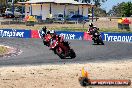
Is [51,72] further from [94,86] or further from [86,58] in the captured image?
[86,58]

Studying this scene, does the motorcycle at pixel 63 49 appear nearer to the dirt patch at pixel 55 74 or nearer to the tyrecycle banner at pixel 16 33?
→ the dirt patch at pixel 55 74

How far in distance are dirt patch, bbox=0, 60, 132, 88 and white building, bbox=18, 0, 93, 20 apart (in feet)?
164

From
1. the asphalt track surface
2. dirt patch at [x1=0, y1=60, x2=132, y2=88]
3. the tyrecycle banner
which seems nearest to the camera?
dirt patch at [x1=0, y1=60, x2=132, y2=88]

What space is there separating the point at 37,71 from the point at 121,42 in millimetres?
19617

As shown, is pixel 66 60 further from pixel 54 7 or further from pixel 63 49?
pixel 54 7

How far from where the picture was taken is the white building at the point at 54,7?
236 feet

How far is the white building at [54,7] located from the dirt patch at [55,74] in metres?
50.1

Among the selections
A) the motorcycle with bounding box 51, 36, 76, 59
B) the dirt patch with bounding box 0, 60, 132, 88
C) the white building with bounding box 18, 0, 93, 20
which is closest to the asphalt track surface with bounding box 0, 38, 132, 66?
the motorcycle with bounding box 51, 36, 76, 59

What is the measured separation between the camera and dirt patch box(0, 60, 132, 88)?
51.6ft

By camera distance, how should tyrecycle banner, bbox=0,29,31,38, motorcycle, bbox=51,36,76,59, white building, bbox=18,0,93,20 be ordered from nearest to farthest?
motorcycle, bbox=51,36,76,59, tyrecycle banner, bbox=0,29,31,38, white building, bbox=18,0,93,20

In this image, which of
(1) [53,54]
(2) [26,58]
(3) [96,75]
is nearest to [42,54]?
(1) [53,54]

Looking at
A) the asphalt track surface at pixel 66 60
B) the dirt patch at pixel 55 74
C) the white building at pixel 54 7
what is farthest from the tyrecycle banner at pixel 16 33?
the white building at pixel 54 7

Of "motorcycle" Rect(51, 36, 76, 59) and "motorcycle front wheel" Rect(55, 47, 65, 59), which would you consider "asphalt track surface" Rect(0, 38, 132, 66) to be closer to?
"motorcycle front wheel" Rect(55, 47, 65, 59)

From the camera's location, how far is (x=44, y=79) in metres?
16.7
